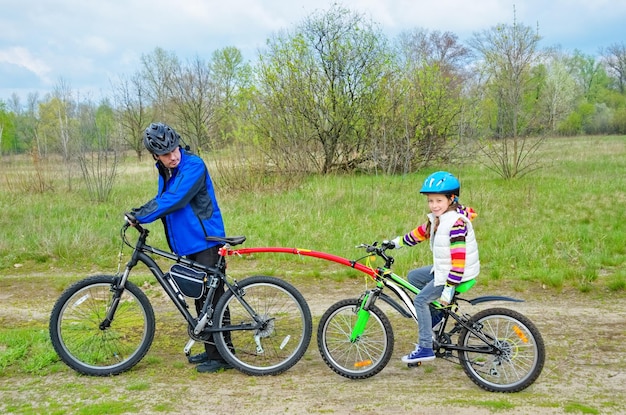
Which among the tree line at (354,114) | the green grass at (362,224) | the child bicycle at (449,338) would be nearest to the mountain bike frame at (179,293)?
the child bicycle at (449,338)

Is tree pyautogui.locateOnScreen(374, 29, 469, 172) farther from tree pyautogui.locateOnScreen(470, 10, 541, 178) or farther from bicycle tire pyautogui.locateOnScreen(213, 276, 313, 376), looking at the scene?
bicycle tire pyautogui.locateOnScreen(213, 276, 313, 376)

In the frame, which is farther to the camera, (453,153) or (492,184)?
(453,153)

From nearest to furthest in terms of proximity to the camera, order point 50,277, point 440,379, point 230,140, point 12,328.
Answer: point 440,379, point 12,328, point 50,277, point 230,140

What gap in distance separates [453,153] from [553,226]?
11.0 m

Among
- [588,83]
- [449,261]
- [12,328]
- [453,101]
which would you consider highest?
[588,83]

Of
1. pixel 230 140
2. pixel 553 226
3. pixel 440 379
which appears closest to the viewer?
pixel 440 379

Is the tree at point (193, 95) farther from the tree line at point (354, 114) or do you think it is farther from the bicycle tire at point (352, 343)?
the bicycle tire at point (352, 343)

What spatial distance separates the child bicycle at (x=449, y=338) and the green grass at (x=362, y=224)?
2.82 meters

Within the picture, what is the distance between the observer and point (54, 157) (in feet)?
47.6

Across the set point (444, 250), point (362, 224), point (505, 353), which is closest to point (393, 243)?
point (444, 250)

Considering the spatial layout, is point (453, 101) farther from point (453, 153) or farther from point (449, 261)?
point (449, 261)

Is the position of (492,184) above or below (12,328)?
above

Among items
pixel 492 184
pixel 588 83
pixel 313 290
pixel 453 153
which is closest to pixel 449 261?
pixel 313 290

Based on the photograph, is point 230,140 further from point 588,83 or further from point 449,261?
point 588,83
